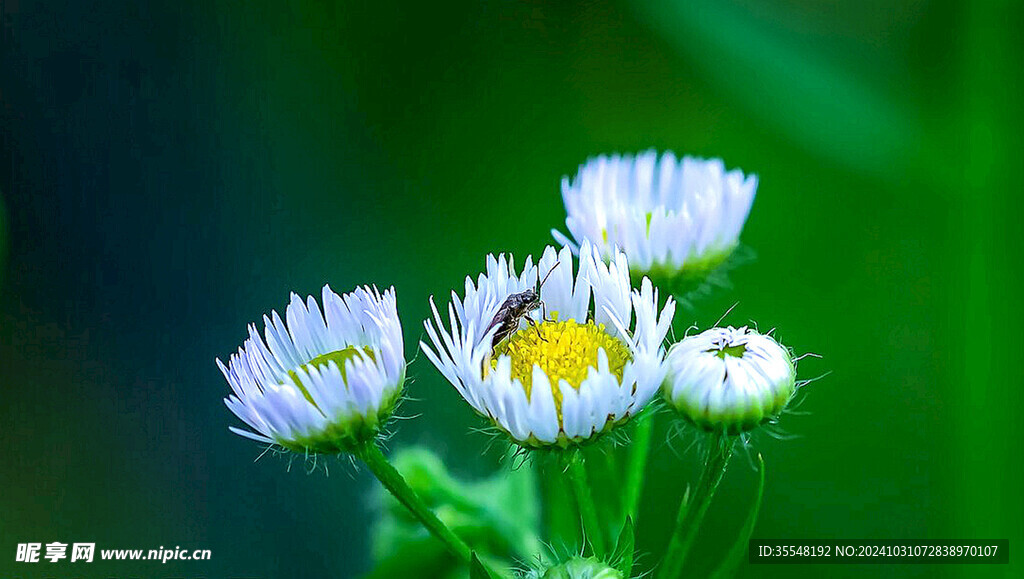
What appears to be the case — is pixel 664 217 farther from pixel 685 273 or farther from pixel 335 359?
pixel 335 359

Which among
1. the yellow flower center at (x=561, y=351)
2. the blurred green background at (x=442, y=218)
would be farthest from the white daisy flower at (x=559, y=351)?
the blurred green background at (x=442, y=218)

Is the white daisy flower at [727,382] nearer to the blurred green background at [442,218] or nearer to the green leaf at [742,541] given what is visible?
the green leaf at [742,541]

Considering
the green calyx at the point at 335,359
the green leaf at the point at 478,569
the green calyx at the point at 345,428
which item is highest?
the green calyx at the point at 335,359

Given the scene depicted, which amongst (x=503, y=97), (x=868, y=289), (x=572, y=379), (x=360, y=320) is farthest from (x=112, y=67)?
(x=868, y=289)

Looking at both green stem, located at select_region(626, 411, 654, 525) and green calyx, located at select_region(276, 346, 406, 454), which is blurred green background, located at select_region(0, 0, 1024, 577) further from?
green calyx, located at select_region(276, 346, 406, 454)

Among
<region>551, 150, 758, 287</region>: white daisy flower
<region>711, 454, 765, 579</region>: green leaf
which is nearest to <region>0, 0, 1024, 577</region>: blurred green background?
<region>551, 150, 758, 287</region>: white daisy flower

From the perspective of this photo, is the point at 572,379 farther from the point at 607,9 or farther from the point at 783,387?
the point at 607,9

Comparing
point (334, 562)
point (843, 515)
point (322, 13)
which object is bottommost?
point (334, 562)

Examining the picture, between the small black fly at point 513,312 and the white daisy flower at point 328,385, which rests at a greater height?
the small black fly at point 513,312

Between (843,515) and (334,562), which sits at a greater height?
(843,515)
